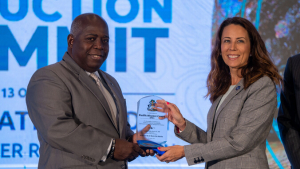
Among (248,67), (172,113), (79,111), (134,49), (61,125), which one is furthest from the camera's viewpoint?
(134,49)

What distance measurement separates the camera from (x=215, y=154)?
6.29 feet

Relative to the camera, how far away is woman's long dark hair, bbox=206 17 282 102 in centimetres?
198

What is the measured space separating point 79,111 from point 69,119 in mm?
95

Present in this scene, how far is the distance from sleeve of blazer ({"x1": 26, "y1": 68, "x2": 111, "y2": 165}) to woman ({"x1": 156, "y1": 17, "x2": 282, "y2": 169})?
528mm

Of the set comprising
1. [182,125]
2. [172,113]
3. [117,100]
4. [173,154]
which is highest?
[117,100]

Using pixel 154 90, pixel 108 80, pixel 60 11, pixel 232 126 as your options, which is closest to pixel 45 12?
pixel 60 11

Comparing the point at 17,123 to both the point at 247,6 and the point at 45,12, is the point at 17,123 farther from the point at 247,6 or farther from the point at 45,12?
the point at 247,6

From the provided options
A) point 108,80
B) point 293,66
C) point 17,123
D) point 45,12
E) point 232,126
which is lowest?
point 17,123

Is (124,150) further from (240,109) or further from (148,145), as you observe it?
(240,109)

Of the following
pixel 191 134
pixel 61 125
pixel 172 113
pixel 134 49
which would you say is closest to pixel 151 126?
pixel 172 113

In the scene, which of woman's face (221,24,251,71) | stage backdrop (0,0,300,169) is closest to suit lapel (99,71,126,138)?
woman's face (221,24,251,71)

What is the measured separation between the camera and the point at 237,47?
2.08 m

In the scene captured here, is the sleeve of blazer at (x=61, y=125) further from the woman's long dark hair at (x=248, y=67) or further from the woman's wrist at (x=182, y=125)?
the woman's long dark hair at (x=248, y=67)

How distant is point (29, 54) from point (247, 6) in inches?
122
